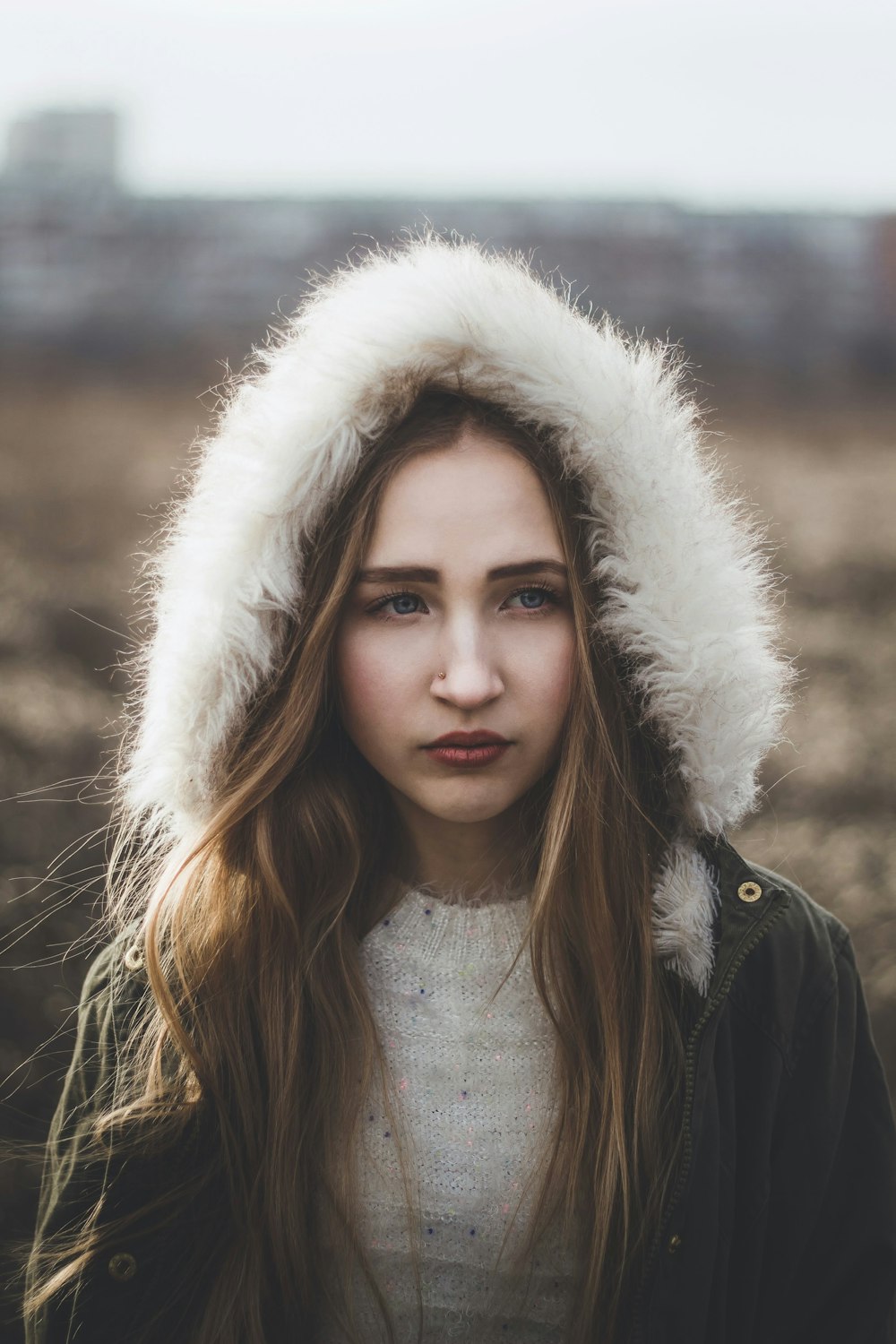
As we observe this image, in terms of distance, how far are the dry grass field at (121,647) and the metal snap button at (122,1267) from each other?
0.57m

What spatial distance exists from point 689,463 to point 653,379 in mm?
145

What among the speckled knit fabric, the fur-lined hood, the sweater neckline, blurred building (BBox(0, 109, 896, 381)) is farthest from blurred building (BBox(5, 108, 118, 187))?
the speckled knit fabric

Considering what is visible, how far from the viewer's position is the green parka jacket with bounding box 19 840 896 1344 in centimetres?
143

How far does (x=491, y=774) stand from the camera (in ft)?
4.75

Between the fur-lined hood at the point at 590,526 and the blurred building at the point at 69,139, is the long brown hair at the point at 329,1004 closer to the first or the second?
the fur-lined hood at the point at 590,526

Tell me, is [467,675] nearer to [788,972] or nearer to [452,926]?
[452,926]

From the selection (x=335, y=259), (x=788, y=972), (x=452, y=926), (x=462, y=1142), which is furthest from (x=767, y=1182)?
(x=335, y=259)

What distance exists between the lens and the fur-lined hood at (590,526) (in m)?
1.44

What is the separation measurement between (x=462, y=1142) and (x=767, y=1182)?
445 mm

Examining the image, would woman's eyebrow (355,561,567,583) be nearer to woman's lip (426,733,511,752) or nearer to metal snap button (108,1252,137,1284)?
woman's lip (426,733,511,752)

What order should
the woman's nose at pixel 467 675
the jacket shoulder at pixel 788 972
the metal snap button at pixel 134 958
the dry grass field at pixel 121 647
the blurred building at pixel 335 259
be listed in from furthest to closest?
the blurred building at pixel 335 259, the dry grass field at pixel 121 647, the metal snap button at pixel 134 958, the jacket shoulder at pixel 788 972, the woman's nose at pixel 467 675

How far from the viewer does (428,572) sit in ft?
4.55

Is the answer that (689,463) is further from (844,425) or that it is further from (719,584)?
(844,425)

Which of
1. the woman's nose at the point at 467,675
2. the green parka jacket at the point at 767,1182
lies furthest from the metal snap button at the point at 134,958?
the woman's nose at the point at 467,675
